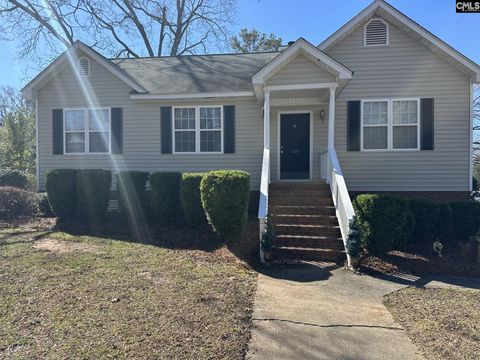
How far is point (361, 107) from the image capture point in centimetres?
1089

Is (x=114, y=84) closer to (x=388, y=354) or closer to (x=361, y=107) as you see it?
(x=361, y=107)

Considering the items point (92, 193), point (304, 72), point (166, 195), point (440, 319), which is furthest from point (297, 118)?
point (440, 319)

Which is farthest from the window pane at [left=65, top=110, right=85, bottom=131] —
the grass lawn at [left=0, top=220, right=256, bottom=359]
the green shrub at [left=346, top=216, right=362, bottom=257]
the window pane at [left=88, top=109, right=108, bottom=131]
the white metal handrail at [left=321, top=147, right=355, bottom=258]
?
the green shrub at [left=346, top=216, right=362, bottom=257]

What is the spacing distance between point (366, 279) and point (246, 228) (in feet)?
10.4

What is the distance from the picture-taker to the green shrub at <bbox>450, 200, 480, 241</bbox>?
8.48 metres

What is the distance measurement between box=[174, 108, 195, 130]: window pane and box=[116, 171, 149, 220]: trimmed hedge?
234 cm

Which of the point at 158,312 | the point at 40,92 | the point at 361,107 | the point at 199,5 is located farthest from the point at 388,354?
the point at 199,5

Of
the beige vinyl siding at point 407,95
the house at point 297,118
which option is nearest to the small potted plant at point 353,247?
the house at point 297,118

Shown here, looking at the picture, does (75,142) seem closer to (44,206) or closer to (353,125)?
(44,206)

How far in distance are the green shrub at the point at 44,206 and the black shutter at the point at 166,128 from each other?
3934 millimetres

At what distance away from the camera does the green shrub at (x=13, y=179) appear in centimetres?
1353

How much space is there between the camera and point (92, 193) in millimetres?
10109

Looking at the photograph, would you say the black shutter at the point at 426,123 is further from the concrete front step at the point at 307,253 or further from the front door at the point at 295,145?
the concrete front step at the point at 307,253

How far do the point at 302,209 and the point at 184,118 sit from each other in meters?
5.26
